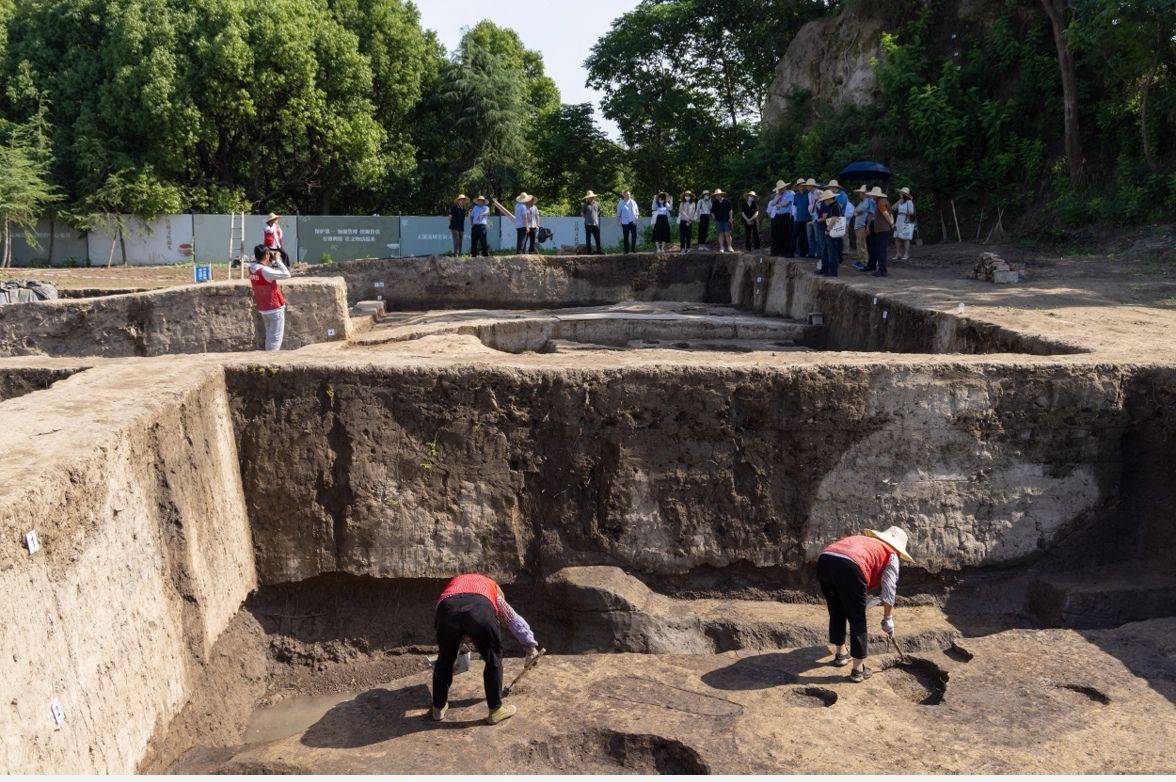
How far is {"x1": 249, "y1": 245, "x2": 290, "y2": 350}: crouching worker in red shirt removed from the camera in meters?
10.2

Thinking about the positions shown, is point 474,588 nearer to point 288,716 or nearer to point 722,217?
point 288,716

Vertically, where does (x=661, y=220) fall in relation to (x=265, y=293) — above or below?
above

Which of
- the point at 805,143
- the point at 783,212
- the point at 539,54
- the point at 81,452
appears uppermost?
the point at 539,54

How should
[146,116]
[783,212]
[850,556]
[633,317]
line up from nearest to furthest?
[850,556] < [633,317] < [783,212] < [146,116]

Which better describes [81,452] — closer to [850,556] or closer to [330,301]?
[850,556]

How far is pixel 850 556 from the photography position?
545 cm

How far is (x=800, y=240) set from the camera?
16938mm

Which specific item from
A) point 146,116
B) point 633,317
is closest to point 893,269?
point 633,317

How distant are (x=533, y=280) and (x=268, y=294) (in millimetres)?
8614

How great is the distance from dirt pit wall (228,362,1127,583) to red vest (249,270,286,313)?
3.92 meters

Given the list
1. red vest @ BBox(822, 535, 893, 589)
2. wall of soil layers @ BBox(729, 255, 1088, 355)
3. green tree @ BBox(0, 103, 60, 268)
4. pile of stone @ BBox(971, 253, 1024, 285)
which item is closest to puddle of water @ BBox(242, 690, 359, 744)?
red vest @ BBox(822, 535, 893, 589)

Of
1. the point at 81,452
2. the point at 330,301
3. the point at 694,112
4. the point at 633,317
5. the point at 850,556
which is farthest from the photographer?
the point at 694,112

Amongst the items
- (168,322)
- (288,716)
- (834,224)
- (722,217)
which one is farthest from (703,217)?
(288,716)

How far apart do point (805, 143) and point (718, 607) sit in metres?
16.7
